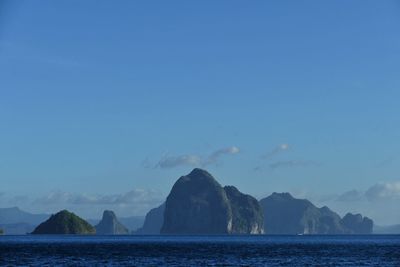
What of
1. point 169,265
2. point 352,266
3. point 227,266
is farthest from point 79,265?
point 352,266

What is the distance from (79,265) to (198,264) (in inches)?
738

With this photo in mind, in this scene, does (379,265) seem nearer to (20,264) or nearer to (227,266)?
(227,266)

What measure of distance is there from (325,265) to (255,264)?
35.3ft

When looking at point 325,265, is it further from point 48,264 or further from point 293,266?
point 48,264

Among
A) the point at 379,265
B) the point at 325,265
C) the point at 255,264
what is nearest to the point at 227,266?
the point at 255,264

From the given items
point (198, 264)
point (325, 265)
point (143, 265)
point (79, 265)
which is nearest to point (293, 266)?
point (325, 265)

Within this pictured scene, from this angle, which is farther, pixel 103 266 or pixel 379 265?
pixel 379 265

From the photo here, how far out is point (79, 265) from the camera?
102 m

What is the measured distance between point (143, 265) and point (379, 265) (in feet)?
122

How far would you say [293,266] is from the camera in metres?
102

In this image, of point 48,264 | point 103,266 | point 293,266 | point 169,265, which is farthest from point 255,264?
point 48,264

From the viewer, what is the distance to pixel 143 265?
103750 millimetres

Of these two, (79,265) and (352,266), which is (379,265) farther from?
(79,265)

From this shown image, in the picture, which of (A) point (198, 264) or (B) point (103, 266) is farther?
(A) point (198, 264)
